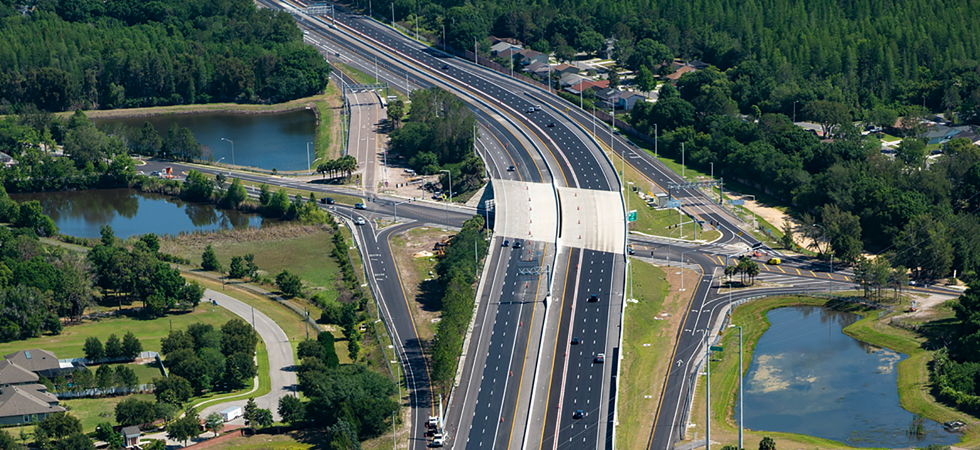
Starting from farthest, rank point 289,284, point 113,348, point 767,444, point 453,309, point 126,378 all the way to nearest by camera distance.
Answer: point 289,284 < point 453,309 < point 113,348 < point 126,378 < point 767,444

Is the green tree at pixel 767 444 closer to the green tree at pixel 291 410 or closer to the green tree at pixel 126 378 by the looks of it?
the green tree at pixel 291 410

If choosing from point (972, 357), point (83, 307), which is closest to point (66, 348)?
point (83, 307)

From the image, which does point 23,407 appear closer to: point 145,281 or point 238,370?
point 238,370

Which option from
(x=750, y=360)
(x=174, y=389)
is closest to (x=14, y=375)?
(x=174, y=389)

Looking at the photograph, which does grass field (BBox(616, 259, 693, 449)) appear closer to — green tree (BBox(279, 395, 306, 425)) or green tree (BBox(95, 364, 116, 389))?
green tree (BBox(279, 395, 306, 425))

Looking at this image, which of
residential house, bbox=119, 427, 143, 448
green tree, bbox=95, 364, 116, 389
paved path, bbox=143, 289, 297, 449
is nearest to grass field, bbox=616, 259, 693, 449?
paved path, bbox=143, 289, 297, 449

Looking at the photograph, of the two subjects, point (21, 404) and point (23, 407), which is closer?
point (23, 407)

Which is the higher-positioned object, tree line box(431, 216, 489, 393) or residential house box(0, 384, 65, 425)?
tree line box(431, 216, 489, 393)

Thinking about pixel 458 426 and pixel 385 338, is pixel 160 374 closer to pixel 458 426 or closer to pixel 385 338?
pixel 385 338
